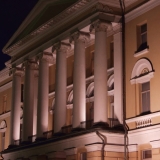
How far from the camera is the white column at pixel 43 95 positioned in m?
29.5

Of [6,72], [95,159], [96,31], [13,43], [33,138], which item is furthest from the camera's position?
[6,72]

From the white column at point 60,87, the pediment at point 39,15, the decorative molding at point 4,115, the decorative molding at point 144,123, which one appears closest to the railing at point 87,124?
the white column at point 60,87

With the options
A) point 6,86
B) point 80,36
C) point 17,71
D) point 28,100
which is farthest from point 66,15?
point 6,86

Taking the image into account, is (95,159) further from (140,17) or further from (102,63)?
(140,17)

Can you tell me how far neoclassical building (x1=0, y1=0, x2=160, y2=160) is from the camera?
23812mm

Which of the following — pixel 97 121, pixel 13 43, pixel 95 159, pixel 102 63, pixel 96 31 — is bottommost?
pixel 95 159

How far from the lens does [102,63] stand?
82.0ft

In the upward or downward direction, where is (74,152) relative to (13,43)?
downward

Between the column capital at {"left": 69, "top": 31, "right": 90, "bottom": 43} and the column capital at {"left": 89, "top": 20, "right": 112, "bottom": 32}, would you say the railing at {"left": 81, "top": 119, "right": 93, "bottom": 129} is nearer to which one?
the column capital at {"left": 69, "top": 31, "right": 90, "bottom": 43}

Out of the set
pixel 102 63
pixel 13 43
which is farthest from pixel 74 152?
pixel 13 43

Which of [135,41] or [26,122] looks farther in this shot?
[26,122]

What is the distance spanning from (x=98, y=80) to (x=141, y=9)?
13.4ft

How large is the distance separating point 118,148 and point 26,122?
877cm

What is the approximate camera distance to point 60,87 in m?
28.1
